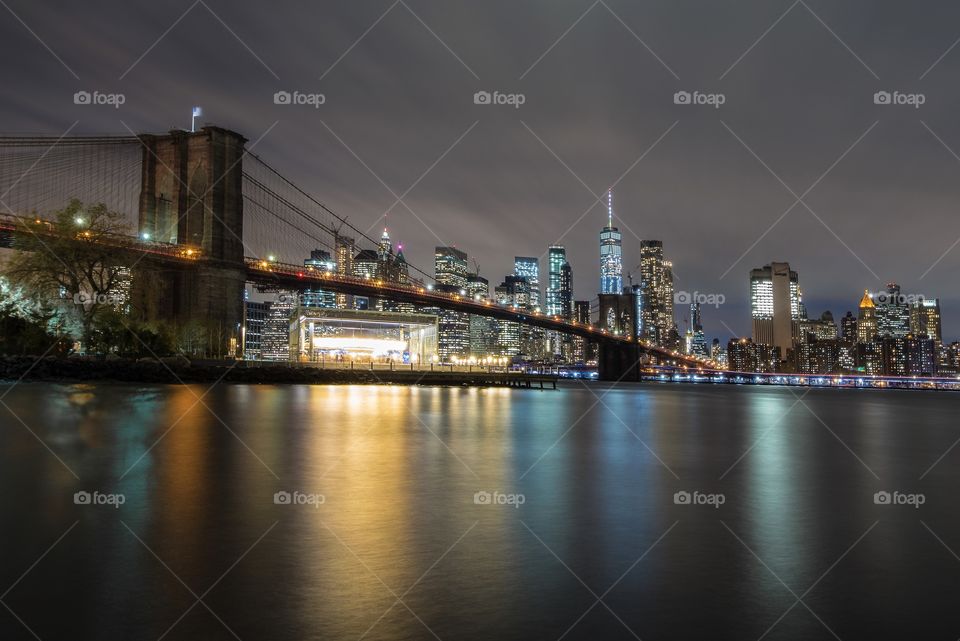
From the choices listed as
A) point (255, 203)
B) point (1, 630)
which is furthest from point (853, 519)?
point (255, 203)

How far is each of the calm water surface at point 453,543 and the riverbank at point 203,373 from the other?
2801 cm

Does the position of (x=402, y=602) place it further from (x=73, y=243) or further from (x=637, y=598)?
(x=73, y=243)

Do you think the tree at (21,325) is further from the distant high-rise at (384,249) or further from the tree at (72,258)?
the distant high-rise at (384,249)

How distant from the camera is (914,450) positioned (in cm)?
2309

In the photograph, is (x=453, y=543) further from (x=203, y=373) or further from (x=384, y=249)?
(x=384, y=249)

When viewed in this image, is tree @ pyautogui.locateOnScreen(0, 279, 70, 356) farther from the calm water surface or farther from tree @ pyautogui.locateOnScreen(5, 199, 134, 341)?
the calm water surface

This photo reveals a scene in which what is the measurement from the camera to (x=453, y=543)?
27.3 feet

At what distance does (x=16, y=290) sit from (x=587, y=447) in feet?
141

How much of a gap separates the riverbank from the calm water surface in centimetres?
2801

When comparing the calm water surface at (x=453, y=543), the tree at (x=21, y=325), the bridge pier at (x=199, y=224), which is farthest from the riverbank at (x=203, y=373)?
the calm water surface at (x=453, y=543)

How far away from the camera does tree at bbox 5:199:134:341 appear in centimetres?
4369

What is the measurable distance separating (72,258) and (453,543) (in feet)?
148

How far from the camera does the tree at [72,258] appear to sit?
4369 centimetres

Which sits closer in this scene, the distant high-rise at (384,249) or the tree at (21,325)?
the tree at (21,325)
